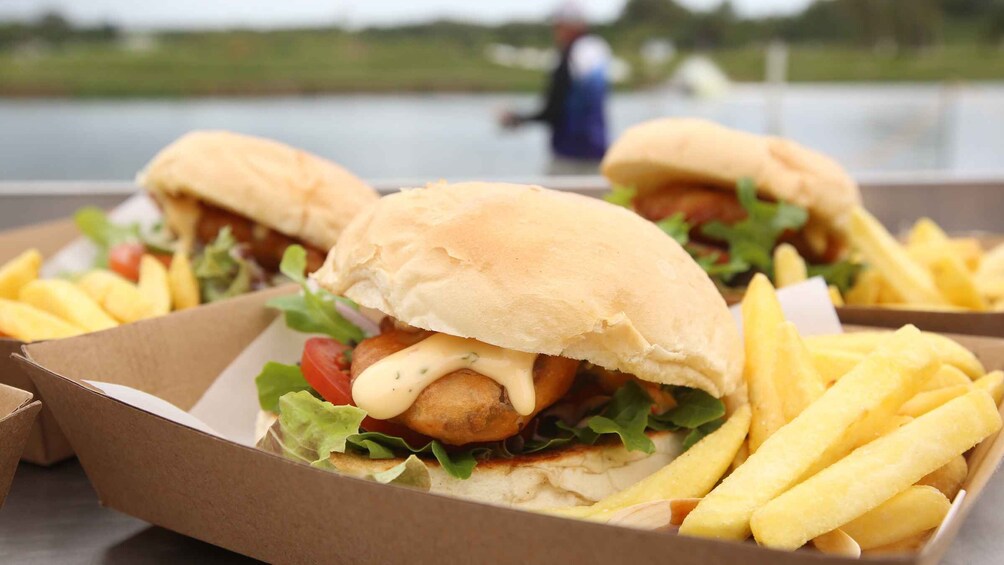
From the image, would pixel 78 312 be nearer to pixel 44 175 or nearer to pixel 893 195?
pixel 44 175

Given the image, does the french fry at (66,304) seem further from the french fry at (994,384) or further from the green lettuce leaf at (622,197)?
the french fry at (994,384)

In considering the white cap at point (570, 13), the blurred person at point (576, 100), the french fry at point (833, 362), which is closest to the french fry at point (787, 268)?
the french fry at point (833, 362)

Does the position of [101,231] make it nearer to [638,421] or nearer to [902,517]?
[638,421]

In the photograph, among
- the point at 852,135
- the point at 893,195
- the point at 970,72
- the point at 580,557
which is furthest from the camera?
the point at 852,135

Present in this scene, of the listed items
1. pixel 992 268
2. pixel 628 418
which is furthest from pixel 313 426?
pixel 992 268

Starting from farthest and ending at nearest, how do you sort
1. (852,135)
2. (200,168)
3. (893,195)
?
(852,135)
(893,195)
(200,168)

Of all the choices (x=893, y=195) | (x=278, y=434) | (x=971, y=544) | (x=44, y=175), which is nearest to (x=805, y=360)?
(x=971, y=544)
